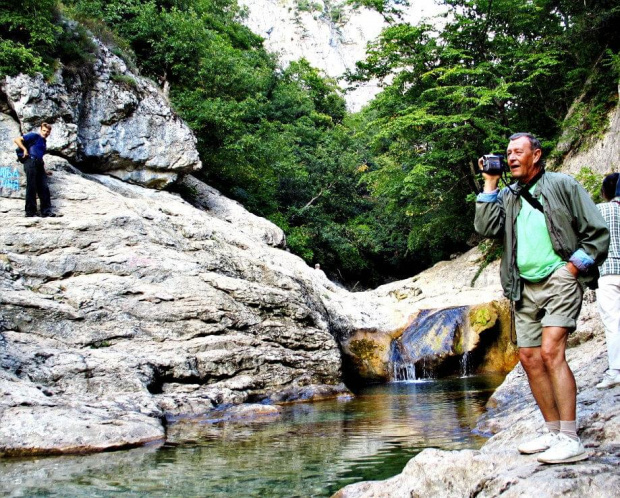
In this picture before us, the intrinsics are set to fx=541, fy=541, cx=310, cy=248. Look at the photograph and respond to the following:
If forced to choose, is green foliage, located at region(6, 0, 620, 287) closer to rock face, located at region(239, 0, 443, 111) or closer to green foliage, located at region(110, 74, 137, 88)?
green foliage, located at region(110, 74, 137, 88)

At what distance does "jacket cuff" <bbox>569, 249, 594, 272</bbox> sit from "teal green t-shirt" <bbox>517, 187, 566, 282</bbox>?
86 mm

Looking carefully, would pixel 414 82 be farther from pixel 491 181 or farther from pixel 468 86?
pixel 491 181

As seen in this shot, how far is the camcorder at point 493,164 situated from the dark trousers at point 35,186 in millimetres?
9325

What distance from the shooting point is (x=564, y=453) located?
266 cm

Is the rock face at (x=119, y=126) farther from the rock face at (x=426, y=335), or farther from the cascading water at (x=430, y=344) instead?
the cascading water at (x=430, y=344)

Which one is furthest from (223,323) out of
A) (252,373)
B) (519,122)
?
(519,122)

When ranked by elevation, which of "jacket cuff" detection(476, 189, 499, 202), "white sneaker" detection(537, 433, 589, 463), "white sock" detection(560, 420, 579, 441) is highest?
"jacket cuff" detection(476, 189, 499, 202)

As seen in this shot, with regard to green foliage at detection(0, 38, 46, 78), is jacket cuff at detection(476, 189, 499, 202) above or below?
below

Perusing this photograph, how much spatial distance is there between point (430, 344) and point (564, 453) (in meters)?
11.9

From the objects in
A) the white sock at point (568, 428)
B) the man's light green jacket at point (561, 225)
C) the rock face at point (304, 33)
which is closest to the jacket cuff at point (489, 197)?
the man's light green jacket at point (561, 225)

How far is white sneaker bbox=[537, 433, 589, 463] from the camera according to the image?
8.70ft

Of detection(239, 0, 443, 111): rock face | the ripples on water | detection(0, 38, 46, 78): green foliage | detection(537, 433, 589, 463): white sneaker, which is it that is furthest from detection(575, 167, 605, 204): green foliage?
detection(239, 0, 443, 111): rock face

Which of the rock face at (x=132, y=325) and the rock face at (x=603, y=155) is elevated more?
the rock face at (x=603, y=155)

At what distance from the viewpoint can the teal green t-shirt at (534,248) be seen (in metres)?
2.99
